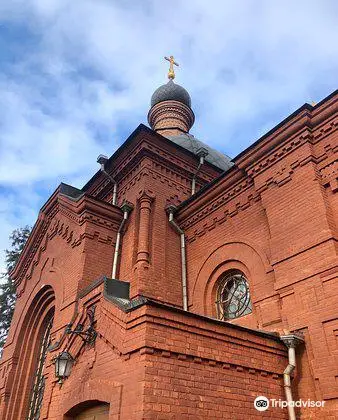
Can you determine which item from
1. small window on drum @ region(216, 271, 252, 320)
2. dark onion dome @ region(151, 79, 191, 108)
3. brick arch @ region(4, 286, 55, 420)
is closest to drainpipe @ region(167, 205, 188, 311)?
small window on drum @ region(216, 271, 252, 320)

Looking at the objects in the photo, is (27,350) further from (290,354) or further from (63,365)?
(290,354)

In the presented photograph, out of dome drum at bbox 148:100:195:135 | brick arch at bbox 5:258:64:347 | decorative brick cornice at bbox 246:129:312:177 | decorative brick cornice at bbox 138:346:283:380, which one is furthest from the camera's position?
dome drum at bbox 148:100:195:135

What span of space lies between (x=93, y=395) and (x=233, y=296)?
144 inches

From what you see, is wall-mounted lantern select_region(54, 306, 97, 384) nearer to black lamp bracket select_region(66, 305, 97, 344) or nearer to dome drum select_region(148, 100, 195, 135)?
black lamp bracket select_region(66, 305, 97, 344)

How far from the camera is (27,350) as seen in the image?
1078cm

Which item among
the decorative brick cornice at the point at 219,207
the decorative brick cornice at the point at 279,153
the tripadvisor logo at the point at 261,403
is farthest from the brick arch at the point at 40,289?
the tripadvisor logo at the point at 261,403

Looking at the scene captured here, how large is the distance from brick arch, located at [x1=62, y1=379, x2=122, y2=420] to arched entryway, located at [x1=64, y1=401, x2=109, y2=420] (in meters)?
0.03

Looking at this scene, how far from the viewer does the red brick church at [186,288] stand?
474 cm

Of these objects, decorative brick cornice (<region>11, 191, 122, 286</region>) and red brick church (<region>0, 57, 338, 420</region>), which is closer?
red brick church (<region>0, 57, 338, 420</region>)

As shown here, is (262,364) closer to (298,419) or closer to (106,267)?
(298,419)

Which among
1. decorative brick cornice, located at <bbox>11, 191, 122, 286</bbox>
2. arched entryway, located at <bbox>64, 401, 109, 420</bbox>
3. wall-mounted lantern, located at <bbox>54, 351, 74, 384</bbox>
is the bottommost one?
arched entryway, located at <bbox>64, 401, 109, 420</bbox>

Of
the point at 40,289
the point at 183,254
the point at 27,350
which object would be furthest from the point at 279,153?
the point at 27,350

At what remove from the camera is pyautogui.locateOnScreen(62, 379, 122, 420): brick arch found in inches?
178

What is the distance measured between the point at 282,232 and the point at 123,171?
5356 mm
